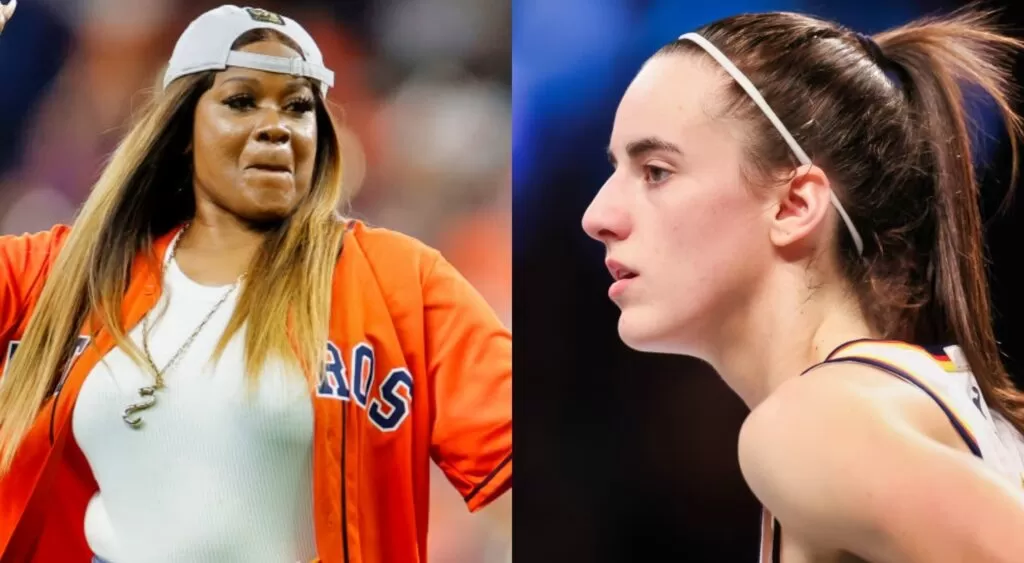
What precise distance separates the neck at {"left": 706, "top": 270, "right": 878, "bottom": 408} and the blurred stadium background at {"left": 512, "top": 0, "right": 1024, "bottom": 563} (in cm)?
28

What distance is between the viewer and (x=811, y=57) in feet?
5.11

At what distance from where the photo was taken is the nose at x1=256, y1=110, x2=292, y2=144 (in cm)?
188

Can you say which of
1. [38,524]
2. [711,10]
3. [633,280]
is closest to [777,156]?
[633,280]

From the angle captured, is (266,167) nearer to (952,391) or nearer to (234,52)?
(234,52)

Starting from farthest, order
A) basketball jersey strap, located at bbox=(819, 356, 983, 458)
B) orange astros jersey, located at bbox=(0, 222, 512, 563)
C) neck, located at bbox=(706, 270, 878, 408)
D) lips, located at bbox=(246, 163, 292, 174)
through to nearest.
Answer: lips, located at bbox=(246, 163, 292, 174) < orange astros jersey, located at bbox=(0, 222, 512, 563) < neck, located at bbox=(706, 270, 878, 408) < basketball jersey strap, located at bbox=(819, 356, 983, 458)

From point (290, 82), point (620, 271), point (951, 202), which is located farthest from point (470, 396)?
point (951, 202)

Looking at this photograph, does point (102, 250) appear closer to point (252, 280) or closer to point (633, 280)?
point (252, 280)

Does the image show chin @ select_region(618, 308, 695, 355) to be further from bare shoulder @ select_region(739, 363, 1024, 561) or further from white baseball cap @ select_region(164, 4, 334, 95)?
white baseball cap @ select_region(164, 4, 334, 95)

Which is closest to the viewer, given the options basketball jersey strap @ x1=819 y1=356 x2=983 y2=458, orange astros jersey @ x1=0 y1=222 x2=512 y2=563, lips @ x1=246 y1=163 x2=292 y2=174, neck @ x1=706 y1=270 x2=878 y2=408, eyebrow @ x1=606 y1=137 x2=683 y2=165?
basketball jersey strap @ x1=819 y1=356 x2=983 y2=458

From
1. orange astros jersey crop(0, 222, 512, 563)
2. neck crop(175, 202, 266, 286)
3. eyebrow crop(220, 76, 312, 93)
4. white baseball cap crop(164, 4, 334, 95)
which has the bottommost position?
orange astros jersey crop(0, 222, 512, 563)

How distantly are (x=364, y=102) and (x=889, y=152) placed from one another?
3.45 feet

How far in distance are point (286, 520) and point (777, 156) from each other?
1.11m

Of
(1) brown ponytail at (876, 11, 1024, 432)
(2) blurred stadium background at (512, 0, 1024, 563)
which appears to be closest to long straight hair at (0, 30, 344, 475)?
(2) blurred stadium background at (512, 0, 1024, 563)

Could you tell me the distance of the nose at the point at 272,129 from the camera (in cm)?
188
